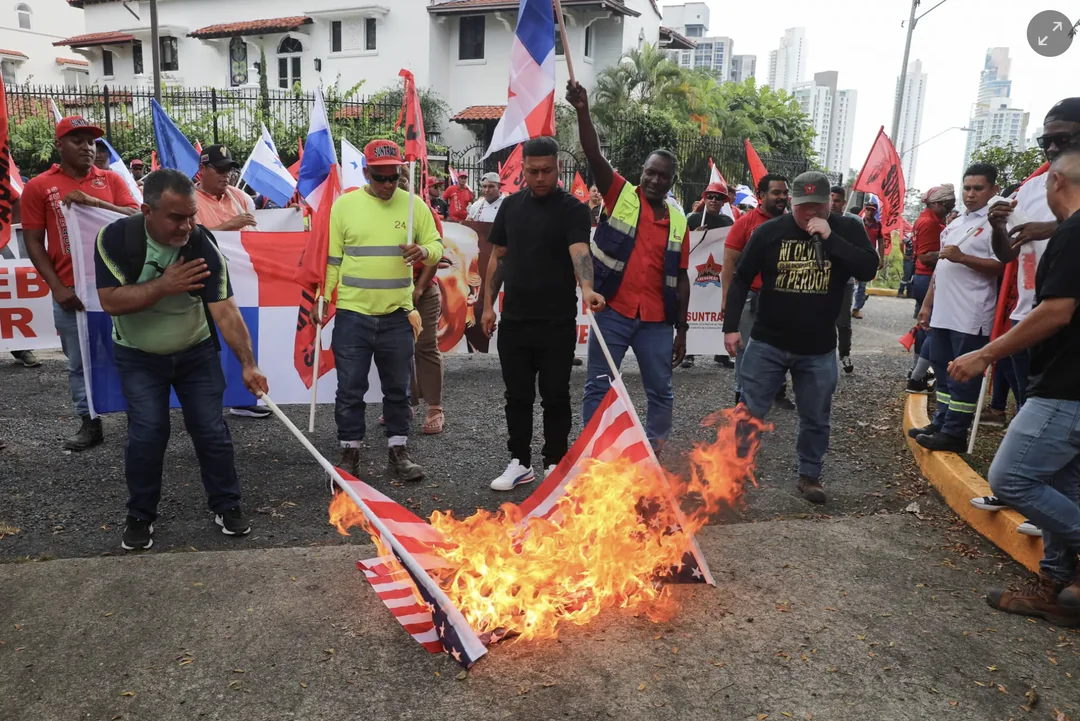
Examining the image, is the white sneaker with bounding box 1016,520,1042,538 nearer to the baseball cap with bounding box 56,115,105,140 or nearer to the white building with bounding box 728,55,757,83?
the baseball cap with bounding box 56,115,105,140

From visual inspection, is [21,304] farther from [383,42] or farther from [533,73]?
[383,42]

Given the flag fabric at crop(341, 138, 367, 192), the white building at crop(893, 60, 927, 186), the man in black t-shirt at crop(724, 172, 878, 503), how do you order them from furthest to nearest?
1. the white building at crop(893, 60, 927, 186)
2. the flag fabric at crop(341, 138, 367, 192)
3. the man in black t-shirt at crop(724, 172, 878, 503)

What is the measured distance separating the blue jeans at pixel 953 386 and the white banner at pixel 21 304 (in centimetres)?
812

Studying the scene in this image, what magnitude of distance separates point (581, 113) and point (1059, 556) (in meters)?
3.32

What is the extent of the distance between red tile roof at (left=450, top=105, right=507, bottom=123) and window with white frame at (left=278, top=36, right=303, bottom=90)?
28.6 ft

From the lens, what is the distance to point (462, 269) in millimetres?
A: 8602

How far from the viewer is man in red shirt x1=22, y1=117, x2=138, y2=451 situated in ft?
18.0

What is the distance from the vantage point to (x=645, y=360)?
5234 millimetres

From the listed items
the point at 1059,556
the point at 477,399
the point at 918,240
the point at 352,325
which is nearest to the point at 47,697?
the point at 352,325

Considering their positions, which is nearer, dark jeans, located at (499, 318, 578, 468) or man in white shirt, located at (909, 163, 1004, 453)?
dark jeans, located at (499, 318, 578, 468)

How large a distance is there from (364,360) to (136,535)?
1688 millimetres

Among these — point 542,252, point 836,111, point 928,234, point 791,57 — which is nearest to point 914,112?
point 836,111

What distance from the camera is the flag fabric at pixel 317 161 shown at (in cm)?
709

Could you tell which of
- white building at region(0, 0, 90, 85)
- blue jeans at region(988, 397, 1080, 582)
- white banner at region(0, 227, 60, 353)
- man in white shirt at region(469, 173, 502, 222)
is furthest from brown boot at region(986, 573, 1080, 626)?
white building at region(0, 0, 90, 85)
